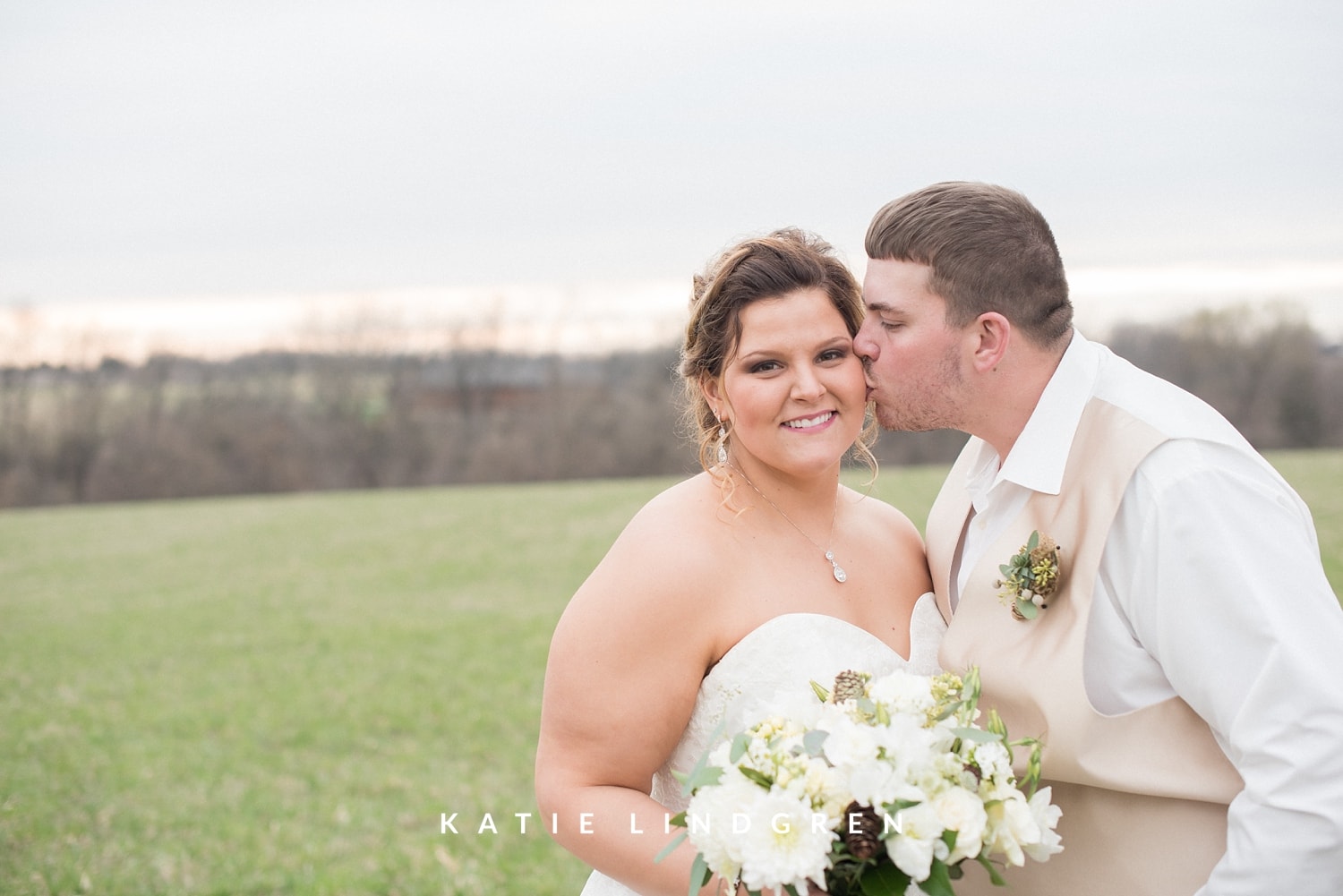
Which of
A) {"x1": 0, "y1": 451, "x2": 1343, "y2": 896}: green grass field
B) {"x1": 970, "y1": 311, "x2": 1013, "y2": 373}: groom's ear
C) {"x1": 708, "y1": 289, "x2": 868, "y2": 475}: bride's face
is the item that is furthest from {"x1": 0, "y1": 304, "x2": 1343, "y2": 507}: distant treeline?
{"x1": 970, "y1": 311, "x2": 1013, "y2": 373}: groom's ear

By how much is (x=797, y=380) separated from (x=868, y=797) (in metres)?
1.48

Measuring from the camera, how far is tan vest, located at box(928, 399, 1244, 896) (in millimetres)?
2840

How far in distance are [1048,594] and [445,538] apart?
28763 mm

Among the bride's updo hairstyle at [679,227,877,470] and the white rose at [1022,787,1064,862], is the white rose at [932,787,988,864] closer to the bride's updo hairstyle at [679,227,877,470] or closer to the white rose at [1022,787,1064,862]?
the white rose at [1022,787,1064,862]

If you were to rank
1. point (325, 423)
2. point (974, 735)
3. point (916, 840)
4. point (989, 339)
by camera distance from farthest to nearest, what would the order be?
point (325, 423) → point (989, 339) → point (974, 735) → point (916, 840)

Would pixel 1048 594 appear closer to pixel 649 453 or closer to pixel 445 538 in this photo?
pixel 445 538

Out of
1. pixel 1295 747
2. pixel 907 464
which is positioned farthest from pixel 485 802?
pixel 907 464

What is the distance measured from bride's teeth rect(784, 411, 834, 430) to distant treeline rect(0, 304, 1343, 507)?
5003 cm

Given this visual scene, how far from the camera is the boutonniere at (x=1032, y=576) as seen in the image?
2.94 meters

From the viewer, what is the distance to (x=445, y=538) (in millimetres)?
30703

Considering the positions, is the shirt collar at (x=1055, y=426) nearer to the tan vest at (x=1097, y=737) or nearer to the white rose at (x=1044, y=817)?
the tan vest at (x=1097, y=737)

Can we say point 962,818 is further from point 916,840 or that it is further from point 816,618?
point 816,618

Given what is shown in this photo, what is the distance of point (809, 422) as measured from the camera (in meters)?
3.56

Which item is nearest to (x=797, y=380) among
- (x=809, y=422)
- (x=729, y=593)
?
(x=809, y=422)
